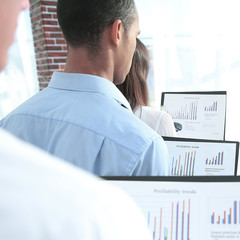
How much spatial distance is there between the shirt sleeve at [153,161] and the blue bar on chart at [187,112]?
5.14 ft

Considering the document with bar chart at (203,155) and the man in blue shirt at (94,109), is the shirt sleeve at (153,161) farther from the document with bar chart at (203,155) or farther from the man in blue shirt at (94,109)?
the document with bar chart at (203,155)

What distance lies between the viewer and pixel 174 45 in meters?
4.23

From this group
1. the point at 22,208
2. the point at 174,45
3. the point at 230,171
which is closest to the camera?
the point at 22,208

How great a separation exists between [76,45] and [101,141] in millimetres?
360

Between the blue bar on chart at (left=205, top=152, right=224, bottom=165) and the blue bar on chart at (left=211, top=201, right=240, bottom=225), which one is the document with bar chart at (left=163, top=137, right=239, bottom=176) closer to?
the blue bar on chart at (left=205, top=152, right=224, bottom=165)

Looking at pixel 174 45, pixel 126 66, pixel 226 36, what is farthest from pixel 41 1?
pixel 126 66

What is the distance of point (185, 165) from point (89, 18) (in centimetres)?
79

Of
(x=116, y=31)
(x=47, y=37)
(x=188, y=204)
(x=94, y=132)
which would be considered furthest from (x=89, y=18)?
(x=47, y=37)

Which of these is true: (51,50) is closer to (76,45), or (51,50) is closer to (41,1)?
(41,1)

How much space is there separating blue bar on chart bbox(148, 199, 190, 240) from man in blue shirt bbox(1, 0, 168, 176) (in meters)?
0.11

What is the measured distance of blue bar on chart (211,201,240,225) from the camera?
811 millimetres

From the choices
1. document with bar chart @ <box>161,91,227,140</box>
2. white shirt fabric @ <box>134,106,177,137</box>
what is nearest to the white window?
document with bar chart @ <box>161,91,227,140</box>

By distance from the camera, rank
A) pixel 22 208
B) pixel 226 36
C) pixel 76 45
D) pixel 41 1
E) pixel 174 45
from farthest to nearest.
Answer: pixel 174 45 → pixel 226 36 → pixel 41 1 → pixel 76 45 → pixel 22 208

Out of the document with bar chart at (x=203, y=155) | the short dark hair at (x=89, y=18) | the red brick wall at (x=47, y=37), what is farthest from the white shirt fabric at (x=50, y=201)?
the red brick wall at (x=47, y=37)
